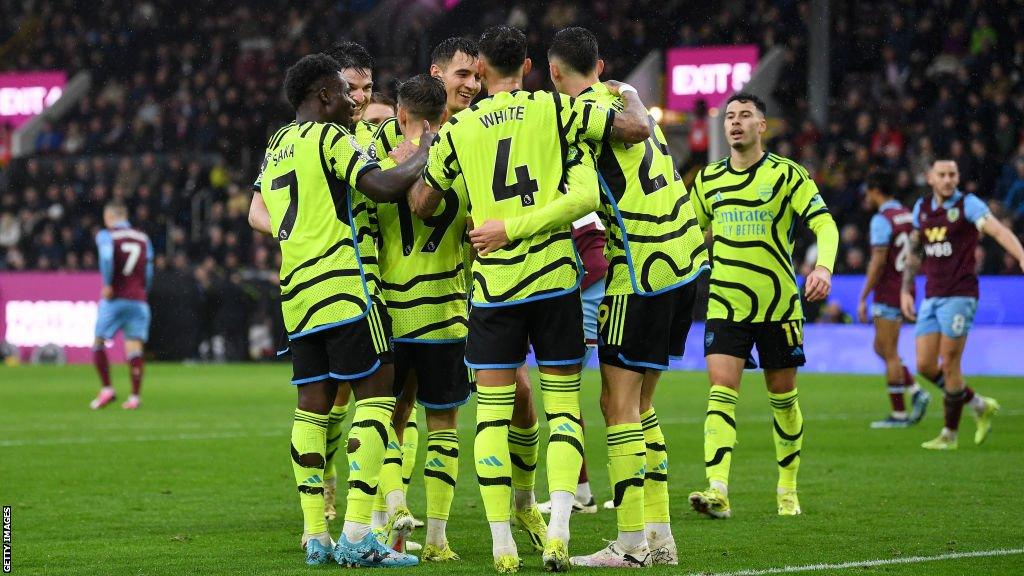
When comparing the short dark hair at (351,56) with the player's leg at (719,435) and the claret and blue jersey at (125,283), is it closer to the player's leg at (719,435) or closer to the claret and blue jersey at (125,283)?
the player's leg at (719,435)

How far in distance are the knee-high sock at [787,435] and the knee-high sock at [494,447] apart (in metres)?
2.36

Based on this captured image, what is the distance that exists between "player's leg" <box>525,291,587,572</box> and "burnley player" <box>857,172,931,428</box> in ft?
23.6

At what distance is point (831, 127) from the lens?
24625 mm

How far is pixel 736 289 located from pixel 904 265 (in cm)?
558

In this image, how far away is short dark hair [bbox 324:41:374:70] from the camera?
23.2 feet

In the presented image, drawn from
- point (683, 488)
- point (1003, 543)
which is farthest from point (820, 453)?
point (1003, 543)

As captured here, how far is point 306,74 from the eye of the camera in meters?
6.16

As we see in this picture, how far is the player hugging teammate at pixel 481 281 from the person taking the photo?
5730 millimetres

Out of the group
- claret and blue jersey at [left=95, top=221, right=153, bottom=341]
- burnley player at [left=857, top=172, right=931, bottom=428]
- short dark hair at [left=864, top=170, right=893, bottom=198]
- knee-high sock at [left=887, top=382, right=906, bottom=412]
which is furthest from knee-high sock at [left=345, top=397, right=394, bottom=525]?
claret and blue jersey at [left=95, top=221, right=153, bottom=341]

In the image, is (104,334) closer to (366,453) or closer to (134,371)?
(134,371)

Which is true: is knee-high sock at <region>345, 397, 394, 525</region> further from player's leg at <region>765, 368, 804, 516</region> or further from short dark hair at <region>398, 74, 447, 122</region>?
player's leg at <region>765, 368, 804, 516</region>

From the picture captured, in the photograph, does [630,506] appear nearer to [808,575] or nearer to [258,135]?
[808,575]

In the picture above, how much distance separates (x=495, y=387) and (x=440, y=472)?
68 cm

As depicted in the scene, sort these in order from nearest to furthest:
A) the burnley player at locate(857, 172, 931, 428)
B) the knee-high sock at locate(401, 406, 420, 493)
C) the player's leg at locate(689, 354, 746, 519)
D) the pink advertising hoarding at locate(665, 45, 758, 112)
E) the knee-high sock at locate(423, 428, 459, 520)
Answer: the knee-high sock at locate(423, 428, 459, 520)
the knee-high sock at locate(401, 406, 420, 493)
the player's leg at locate(689, 354, 746, 519)
the burnley player at locate(857, 172, 931, 428)
the pink advertising hoarding at locate(665, 45, 758, 112)
